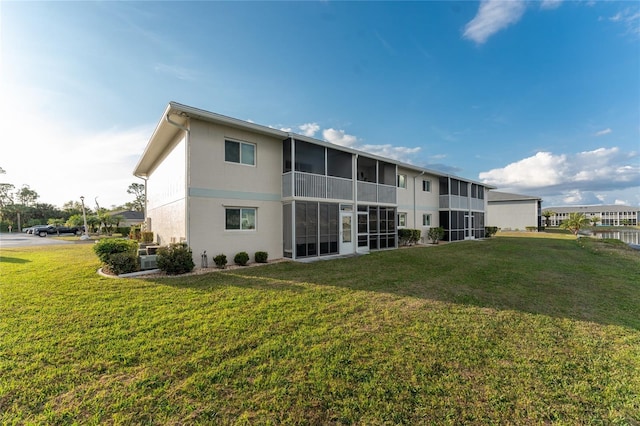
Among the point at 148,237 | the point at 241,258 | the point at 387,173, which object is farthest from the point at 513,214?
the point at 148,237

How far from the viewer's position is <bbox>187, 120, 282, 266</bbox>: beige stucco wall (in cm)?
919

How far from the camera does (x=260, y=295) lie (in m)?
6.02

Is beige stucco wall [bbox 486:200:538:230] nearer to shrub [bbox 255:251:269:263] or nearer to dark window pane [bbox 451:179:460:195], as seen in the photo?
dark window pane [bbox 451:179:460:195]

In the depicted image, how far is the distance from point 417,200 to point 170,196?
54.7ft

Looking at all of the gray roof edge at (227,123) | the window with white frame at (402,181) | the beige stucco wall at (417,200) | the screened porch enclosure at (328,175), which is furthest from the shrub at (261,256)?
the window with white frame at (402,181)

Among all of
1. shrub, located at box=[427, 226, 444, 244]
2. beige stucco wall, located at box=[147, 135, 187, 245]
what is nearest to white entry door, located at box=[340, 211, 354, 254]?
beige stucco wall, located at box=[147, 135, 187, 245]

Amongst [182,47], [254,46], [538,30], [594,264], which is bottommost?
[594,264]

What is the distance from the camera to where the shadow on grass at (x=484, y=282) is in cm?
554

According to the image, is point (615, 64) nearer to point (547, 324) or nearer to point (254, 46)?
point (547, 324)

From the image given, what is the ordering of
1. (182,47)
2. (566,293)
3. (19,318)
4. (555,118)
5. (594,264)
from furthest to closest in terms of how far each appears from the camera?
1. (555,118)
2. (594,264)
3. (182,47)
4. (566,293)
5. (19,318)

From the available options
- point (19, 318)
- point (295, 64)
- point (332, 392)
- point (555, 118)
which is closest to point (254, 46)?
point (295, 64)

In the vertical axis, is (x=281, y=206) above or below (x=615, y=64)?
below

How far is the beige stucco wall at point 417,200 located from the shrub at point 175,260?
46.1 feet

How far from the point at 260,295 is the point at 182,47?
9.92 meters
